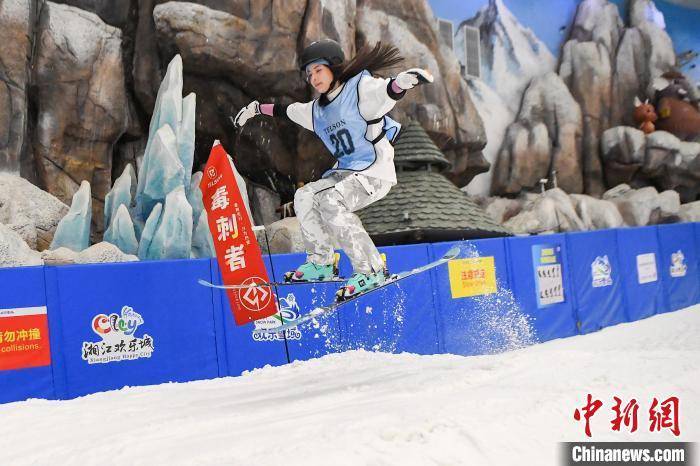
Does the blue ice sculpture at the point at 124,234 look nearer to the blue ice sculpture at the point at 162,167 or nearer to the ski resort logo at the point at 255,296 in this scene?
the blue ice sculpture at the point at 162,167

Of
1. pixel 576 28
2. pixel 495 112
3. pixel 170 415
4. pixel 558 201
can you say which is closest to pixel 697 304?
pixel 558 201

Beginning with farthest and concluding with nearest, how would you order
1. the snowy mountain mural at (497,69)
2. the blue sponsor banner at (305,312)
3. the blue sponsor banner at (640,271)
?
the snowy mountain mural at (497,69) → the blue sponsor banner at (640,271) → the blue sponsor banner at (305,312)

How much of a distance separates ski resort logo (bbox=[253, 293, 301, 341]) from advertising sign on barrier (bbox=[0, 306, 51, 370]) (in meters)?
2.24

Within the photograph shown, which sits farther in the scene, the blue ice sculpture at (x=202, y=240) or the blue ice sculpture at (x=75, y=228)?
the blue ice sculpture at (x=202, y=240)

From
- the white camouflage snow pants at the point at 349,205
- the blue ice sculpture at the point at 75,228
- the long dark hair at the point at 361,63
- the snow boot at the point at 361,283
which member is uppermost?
the long dark hair at the point at 361,63

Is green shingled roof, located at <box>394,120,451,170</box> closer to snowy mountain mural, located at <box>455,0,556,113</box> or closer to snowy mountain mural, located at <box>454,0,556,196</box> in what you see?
snowy mountain mural, located at <box>454,0,556,196</box>

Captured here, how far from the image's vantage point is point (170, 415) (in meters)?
3.86

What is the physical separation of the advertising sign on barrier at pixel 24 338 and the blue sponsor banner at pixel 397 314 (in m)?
3.42

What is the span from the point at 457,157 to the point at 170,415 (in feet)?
44.2

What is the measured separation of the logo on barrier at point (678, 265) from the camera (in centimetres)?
1196

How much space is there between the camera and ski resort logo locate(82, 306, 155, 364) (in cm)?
585

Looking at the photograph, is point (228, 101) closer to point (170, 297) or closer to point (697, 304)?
point (170, 297)

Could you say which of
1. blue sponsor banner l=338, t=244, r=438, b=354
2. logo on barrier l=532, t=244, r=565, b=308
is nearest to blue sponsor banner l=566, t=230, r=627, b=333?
logo on barrier l=532, t=244, r=565, b=308

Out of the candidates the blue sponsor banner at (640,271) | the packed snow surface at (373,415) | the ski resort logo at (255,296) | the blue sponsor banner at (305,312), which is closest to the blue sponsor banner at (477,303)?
the blue sponsor banner at (305,312)
